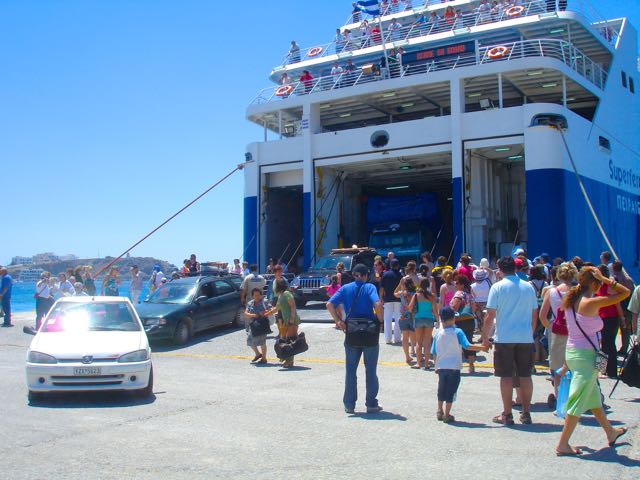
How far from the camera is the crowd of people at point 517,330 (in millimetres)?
5520

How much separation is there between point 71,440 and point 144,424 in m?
0.85

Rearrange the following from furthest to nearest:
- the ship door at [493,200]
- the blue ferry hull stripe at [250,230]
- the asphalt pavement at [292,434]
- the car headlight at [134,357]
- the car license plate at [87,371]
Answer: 1. the blue ferry hull stripe at [250,230]
2. the ship door at [493,200]
3. the car headlight at [134,357]
4. the car license plate at [87,371]
5. the asphalt pavement at [292,434]

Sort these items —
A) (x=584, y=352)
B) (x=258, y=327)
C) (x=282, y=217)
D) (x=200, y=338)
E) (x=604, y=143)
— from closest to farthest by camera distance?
(x=584, y=352) < (x=258, y=327) < (x=200, y=338) < (x=604, y=143) < (x=282, y=217)

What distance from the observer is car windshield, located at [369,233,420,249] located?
2370 cm

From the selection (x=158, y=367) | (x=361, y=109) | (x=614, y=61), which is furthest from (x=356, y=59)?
(x=158, y=367)

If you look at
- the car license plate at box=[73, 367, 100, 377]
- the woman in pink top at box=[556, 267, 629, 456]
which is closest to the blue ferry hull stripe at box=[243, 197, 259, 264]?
the car license plate at box=[73, 367, 100, 377]

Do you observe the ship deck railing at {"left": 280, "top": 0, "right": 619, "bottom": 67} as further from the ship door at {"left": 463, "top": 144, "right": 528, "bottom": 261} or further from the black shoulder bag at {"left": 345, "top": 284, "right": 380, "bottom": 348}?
the black shoulder bag at {"left": 345, "top": 284, "right": 380, "bottom": 348}

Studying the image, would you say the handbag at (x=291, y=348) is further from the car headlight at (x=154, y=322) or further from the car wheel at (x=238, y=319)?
the car wheel at (x=238, y=319)

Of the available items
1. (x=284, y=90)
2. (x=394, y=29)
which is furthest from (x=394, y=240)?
(x=394, y=29)

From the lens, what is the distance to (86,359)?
7.89 m

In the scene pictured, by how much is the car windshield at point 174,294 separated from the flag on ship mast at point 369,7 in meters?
19.3

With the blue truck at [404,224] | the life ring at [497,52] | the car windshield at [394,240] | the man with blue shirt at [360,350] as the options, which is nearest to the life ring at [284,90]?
the blue truck at [404,224]

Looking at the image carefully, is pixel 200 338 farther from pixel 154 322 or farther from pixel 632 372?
pixel 632 372

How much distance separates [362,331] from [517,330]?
1.64 meters
